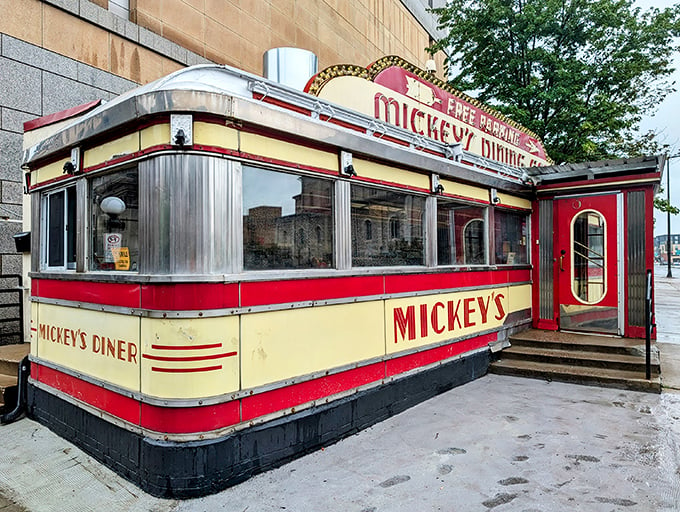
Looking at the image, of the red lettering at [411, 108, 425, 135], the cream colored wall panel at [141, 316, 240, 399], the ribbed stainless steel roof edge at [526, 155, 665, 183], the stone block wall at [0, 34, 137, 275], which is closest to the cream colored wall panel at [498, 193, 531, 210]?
the ribbed stainless steel roof edge at [526, 155, 665, 183]

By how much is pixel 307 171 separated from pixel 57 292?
2.63 m

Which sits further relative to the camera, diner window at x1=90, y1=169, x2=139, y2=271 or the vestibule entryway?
the vestibule entryway

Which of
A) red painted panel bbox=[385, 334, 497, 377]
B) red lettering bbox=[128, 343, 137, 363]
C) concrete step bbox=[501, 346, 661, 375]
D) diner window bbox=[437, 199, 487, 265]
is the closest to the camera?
red lettering bbox=[128, 343, 137, 363]

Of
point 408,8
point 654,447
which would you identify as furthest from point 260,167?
point 408,8

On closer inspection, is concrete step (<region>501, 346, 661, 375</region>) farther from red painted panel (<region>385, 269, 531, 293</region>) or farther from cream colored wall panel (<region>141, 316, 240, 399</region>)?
cream colored wall panel (<region>141, 316, 240, 399</region>)

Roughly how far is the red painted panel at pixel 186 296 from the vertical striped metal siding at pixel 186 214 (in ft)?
0.35

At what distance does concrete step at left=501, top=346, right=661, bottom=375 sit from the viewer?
5.99 m

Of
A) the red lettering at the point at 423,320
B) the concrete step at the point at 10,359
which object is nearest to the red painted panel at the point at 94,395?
the concrete step at the point at 10,359

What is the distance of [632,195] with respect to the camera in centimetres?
696

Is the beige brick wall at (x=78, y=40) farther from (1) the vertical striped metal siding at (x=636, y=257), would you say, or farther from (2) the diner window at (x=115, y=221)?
(1) the vertical striped metal siding at (x=636, y=257)

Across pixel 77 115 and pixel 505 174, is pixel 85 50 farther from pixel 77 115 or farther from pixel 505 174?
pixel 505 174

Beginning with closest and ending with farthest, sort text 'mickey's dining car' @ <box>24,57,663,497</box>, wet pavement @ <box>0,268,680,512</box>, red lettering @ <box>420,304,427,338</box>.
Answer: wet pavement @ <box>0,268,680,512</box> < text 'mickey's dining car' @ <box>24,57,663,497</box> < red lettering @ <box>420,304,427,338</box>

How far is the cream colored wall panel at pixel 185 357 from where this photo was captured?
10.7 feet

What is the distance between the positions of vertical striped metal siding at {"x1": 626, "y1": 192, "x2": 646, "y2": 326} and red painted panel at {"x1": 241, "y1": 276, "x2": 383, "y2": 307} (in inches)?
172
